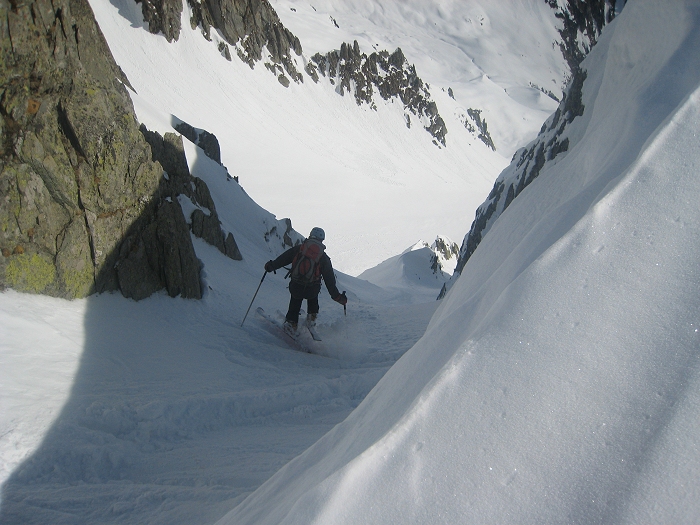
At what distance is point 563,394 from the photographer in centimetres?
158

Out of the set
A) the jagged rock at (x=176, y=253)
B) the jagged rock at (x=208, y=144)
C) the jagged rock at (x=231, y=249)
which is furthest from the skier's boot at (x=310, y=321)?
the jagged rock at (x=208, y=144)

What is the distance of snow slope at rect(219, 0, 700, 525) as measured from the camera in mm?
1415

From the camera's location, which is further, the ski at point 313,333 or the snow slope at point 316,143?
the snow slope at point 316,143

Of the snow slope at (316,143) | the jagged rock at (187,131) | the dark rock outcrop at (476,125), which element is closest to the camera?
the jagged rock at (187,131)

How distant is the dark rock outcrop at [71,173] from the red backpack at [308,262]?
66.0 inches

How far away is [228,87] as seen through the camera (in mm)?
37312

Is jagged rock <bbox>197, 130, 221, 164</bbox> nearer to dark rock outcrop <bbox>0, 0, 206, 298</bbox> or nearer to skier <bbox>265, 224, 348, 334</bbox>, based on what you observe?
dark rock outcrop <bbox>0, 0, 206, 298</bbox>

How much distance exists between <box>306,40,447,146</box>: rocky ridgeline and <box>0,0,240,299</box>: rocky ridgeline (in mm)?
45053

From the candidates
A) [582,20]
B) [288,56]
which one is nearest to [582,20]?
[582,20]

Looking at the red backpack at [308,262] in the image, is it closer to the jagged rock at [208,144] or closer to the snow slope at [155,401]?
the snow slope at [155,401]

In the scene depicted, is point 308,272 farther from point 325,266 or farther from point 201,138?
point 201,138

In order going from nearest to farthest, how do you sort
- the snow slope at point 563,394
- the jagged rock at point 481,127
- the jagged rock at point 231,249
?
1. the snow slope at point 563,394
2. the jagged rock at point 231,249
3. the jagged rock at point 481,127

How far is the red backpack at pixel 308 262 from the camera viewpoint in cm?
647

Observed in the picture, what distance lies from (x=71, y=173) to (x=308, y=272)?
3.04 m
